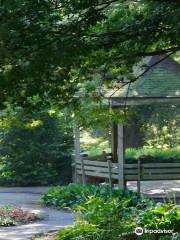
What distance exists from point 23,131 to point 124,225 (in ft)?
47.8

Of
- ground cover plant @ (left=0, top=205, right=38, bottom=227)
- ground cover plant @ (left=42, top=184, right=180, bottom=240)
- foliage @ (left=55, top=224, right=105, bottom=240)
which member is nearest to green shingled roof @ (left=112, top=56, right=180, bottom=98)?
ground cover plant @ (left=0, top=205, right=38, bottom=227)

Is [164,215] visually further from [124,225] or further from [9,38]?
[9,38]

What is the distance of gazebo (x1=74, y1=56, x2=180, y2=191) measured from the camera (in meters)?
15.6

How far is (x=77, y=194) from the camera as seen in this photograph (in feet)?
49.4

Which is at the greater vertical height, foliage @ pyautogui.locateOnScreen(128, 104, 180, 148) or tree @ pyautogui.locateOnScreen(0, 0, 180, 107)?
tree @ pyautogui.locateOnScreen(0, 0, 180, 107)

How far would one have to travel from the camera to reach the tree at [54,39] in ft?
19.6

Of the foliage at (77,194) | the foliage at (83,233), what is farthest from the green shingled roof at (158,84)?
the foliage at (83,233)

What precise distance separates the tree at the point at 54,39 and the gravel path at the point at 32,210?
11.9 ft

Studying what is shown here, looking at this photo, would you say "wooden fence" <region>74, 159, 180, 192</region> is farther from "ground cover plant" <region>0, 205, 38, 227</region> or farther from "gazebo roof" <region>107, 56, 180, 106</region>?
"ground cover plant" <region>0, 205, 38, 227</region>

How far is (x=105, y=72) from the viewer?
888cm

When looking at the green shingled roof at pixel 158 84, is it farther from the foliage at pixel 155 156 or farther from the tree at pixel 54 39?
the tree at pixel 54 39

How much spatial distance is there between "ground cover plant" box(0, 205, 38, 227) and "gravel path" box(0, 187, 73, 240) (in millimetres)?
293

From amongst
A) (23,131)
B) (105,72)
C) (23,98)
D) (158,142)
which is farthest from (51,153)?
(23,98)

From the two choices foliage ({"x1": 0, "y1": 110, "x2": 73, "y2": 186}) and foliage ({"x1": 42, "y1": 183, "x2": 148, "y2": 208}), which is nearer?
foliage ({"x1": 42, "y1": 183, "x2": 148, "y2": 208})
